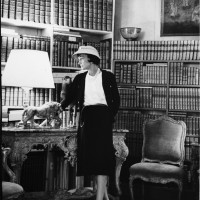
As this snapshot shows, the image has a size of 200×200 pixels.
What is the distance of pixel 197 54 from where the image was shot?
4758mm

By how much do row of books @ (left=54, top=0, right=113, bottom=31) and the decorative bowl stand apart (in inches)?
8.6

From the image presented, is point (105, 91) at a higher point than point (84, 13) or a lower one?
lower

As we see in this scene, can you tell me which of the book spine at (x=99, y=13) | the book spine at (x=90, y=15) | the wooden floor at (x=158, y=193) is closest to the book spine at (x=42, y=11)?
the book spine at (x=90, y=15)

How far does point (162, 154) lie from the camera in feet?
13.7

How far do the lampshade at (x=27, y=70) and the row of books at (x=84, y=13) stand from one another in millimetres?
915

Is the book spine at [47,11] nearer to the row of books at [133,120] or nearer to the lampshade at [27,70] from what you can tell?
the lampshade at [27,70]

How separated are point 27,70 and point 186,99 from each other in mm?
2035

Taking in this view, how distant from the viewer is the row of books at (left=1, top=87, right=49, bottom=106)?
13.5 feet

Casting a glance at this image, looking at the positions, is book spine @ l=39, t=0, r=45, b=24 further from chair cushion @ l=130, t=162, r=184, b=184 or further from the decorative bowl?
chair cushion @ l=130, t=162, r=184, b=184

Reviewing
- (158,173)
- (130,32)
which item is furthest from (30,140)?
(130,32)

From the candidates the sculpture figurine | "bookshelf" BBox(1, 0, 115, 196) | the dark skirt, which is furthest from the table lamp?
"bookshelf" BBox(1, 0, 115, 196)

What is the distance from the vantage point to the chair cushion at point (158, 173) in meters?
3.90

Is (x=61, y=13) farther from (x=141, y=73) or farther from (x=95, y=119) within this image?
(x=95, y=119)

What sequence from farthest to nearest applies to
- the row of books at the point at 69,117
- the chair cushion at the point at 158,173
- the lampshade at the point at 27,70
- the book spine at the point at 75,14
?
the book spine at the point at 75,14 → the row of books at the point at 69,117 → the chair cushion at the point at 158,173 → the lampshade at the point at 27,70
